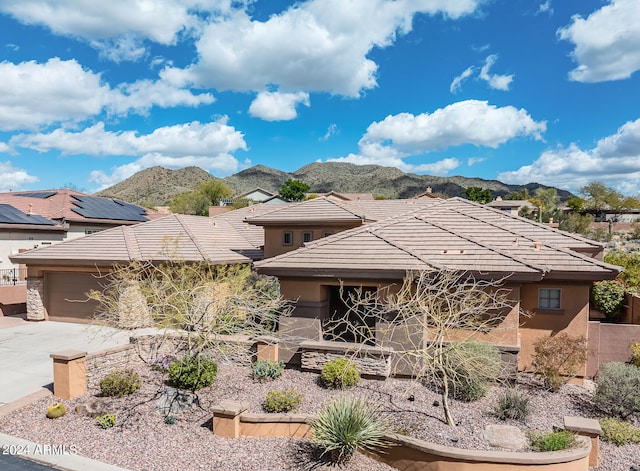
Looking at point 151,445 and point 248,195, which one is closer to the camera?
point 151,445

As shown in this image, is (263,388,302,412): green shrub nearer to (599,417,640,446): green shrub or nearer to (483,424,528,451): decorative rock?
(483,424,528,451): decorative rock

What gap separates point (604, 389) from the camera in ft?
33.9

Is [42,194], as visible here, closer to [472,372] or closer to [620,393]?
[472,372]

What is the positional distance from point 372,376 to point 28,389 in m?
9.65

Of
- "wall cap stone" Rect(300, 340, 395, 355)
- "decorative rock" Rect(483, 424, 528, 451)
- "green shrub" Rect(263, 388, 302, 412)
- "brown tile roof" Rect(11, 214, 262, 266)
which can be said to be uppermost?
"brown tile roof" Rect(11, 214, 262, 266)

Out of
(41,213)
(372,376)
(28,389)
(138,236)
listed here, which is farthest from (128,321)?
(41,213)

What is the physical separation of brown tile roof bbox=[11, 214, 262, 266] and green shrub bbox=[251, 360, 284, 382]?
6.80m

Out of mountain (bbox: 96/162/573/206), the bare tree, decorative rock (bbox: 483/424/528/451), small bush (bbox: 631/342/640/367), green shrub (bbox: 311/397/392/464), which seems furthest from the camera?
mountain (bbox: 96/162/573/206)

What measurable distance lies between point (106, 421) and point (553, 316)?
12707mm

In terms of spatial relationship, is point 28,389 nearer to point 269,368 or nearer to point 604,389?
point 269,368

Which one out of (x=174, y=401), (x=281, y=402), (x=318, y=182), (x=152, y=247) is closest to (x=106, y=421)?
(x=174, y=401)

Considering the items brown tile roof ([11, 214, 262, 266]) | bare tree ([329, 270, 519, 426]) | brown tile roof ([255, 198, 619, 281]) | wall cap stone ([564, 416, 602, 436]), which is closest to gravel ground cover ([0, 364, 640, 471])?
bare tree ([329, 270, 519, 426])

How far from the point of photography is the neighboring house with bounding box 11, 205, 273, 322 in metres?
19.3

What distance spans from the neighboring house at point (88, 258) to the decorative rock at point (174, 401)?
329 inches
